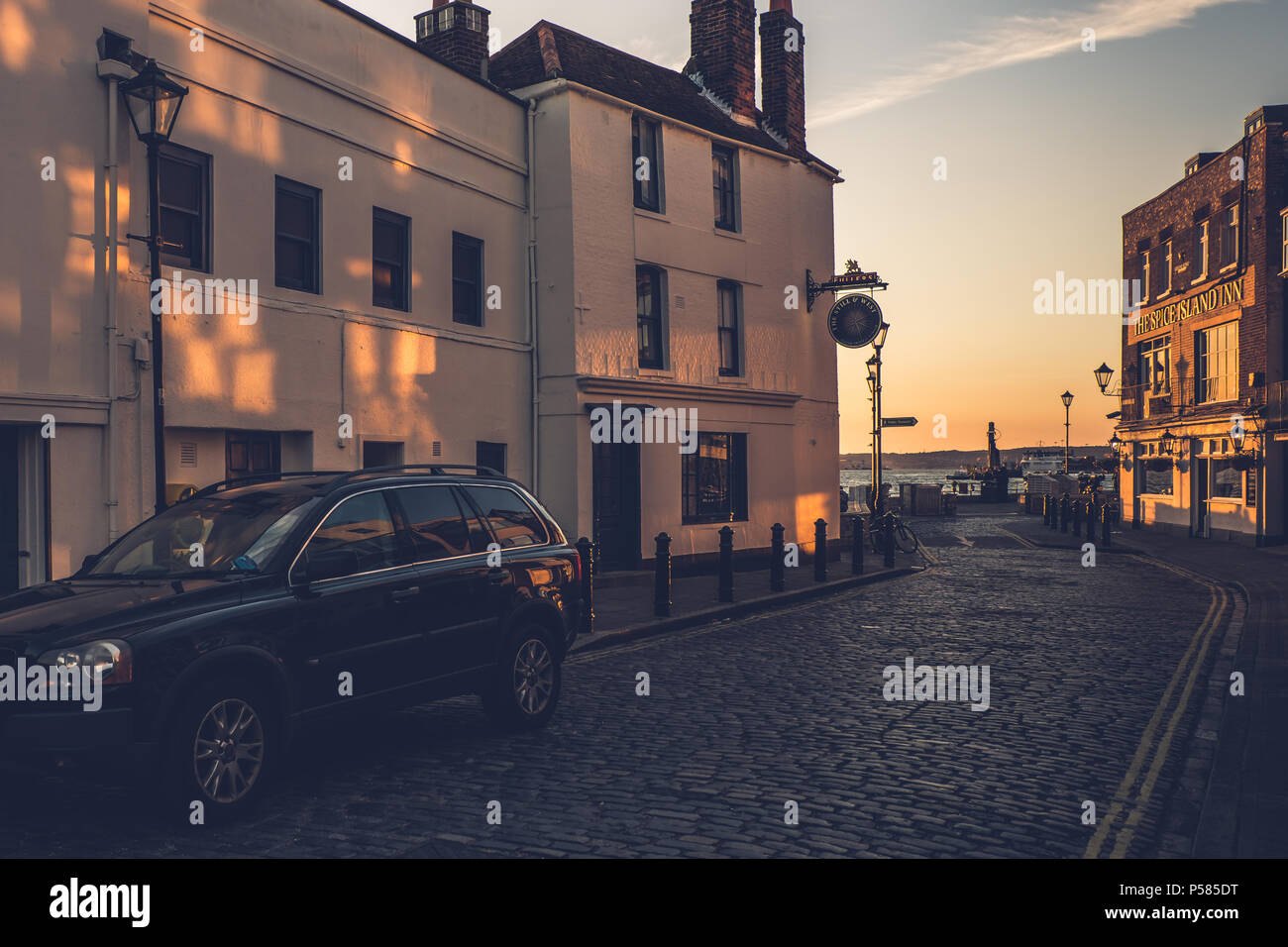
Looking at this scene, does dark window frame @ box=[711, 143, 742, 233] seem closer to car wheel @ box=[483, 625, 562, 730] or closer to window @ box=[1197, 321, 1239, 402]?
car wheel @ box=[483, 625, 562, 730]

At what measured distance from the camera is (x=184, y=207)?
12.2 metres

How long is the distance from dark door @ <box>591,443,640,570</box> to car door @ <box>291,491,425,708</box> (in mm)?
12053

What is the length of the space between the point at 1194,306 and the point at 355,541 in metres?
32.0

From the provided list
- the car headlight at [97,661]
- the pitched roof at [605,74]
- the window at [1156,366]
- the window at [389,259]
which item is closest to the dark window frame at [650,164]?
the pitched roof at [605,74]

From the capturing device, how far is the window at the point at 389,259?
49.7 feet

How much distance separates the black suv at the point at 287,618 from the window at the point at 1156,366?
3173 cm

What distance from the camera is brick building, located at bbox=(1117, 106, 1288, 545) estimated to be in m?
27.5

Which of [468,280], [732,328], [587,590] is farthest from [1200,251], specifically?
[587,590]

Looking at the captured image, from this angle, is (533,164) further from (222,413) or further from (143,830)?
(143,830)

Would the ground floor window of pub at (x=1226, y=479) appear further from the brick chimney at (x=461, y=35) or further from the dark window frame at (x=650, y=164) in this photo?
the brick chimney at (x=461, y=35)

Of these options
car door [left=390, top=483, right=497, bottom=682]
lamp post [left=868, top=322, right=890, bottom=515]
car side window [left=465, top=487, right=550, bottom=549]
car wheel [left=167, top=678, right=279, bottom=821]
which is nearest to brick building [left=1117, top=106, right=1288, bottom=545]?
lamp post [left=868, top=322, right=890, bottom=515]

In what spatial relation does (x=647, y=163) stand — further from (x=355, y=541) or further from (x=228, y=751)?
(x=228, y=751)

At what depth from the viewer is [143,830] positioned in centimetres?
Answer: 527
